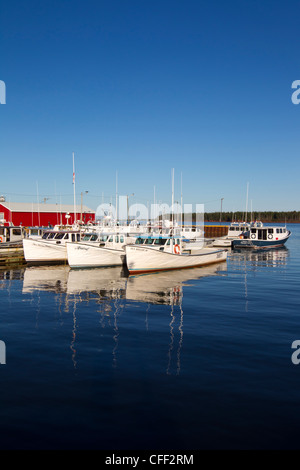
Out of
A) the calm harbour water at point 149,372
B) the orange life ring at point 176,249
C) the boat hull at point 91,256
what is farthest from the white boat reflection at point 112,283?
the orange life ring at point 176,249

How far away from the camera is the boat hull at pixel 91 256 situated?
107ft

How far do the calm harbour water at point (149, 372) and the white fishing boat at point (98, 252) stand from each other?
11690 mm

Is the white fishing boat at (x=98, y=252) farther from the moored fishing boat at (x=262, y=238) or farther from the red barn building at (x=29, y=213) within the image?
the red barn building at (x=29, y=213)

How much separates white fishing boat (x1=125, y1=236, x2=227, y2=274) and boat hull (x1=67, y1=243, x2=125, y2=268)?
3.64 metres

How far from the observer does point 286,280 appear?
91.1ft

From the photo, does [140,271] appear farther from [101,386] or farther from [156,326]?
[101,386]

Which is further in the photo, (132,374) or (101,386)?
(132,374)

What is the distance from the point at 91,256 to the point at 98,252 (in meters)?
0.80

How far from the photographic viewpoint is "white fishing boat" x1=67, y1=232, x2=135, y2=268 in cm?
3278

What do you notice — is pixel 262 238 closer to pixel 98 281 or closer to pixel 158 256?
pixel 158 256

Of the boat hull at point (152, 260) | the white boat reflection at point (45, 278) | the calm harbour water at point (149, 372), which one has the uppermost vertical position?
the boat hull at point (152, 260)
